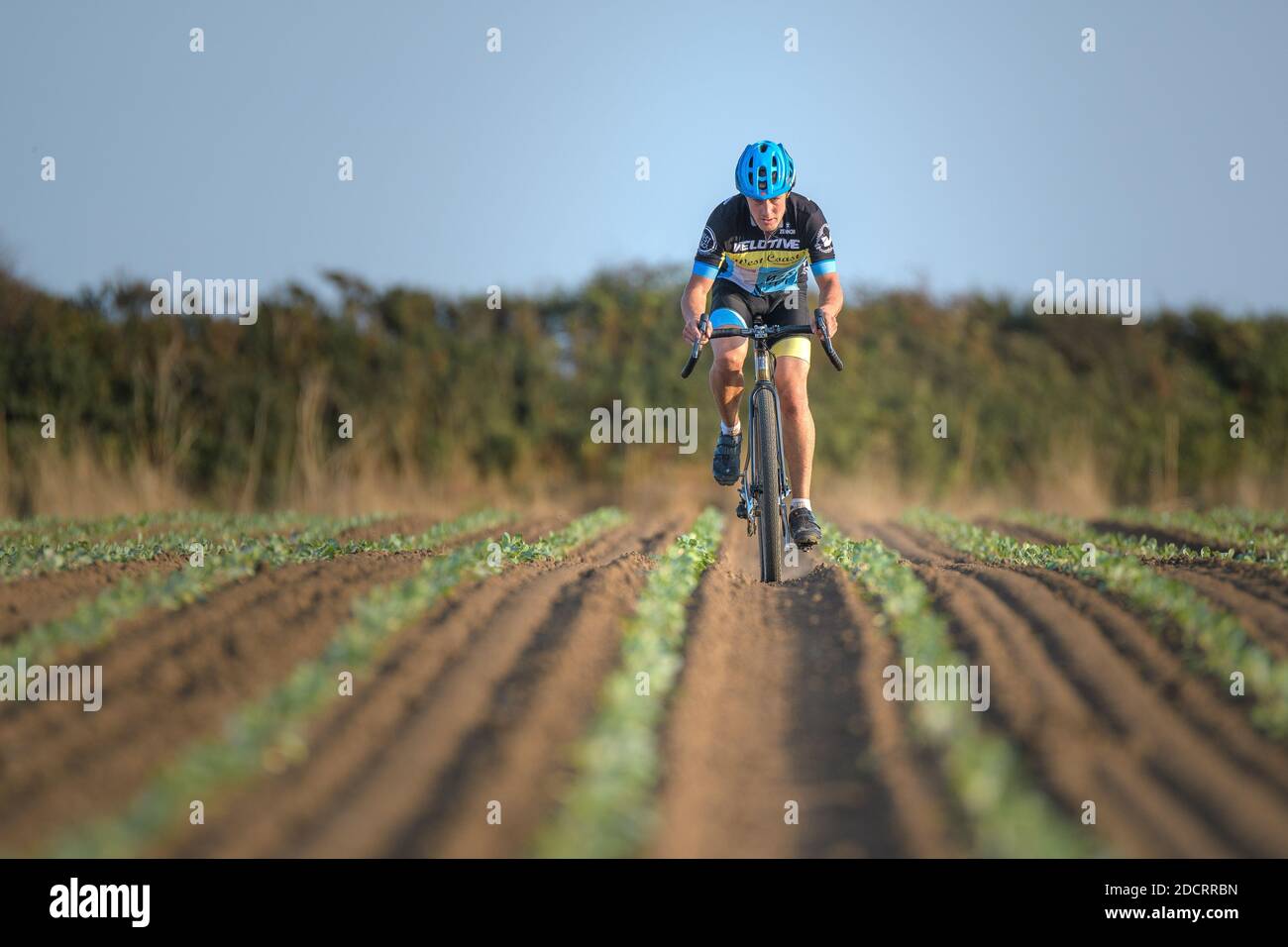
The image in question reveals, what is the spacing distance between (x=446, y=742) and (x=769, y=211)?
401cm

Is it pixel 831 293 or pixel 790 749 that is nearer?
pixel 790 749

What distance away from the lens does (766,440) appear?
6.61 meters

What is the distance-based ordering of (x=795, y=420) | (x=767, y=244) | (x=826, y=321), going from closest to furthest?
(x=826, y=321), (x=795, y=420), (x=767, y=244)

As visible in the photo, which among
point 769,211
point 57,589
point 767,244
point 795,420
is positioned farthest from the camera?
point 767,244

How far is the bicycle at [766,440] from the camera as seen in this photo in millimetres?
6562

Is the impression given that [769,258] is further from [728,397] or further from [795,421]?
[795,421]

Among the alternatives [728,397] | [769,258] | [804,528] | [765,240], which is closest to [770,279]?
[769,258]

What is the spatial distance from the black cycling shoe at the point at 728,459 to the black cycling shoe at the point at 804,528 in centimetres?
59

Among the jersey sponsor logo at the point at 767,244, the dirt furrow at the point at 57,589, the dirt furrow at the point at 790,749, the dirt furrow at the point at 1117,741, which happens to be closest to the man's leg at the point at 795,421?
the jersey sponsor logo at the point at 767,244

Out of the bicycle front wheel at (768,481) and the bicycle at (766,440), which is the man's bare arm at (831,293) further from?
the bicycle front wheel at (768,481)
